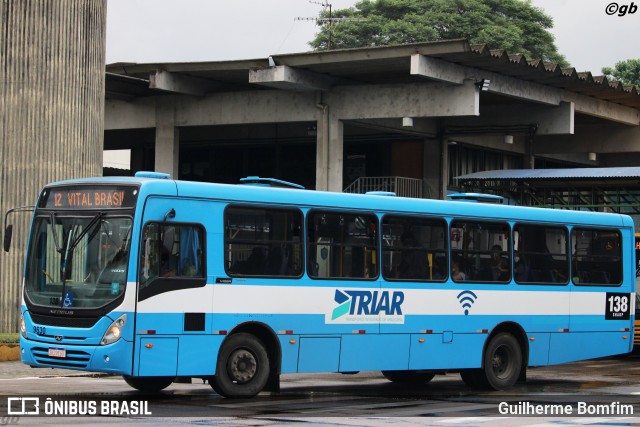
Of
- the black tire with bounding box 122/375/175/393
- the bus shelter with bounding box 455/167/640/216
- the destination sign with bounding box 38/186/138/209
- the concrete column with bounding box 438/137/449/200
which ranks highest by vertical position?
the concrete column with bounding box 438/137/449/200

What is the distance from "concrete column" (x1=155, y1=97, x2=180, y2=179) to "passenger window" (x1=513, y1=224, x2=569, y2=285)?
20.3 m

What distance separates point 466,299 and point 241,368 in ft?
14.6

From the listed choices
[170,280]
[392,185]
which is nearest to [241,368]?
[170,280]

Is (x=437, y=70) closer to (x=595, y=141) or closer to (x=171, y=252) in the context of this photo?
(x=595, y=141)

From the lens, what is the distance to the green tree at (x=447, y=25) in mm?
84500

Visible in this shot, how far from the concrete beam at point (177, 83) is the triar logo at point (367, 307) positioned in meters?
19.4

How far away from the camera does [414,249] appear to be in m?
18.2

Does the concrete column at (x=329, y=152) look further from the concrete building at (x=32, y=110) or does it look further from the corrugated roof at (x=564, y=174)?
the concrete building at (x=32, y=110)

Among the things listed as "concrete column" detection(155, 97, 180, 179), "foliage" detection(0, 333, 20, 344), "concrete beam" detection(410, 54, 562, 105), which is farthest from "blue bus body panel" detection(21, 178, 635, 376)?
"concrete column" detection(155, 97, 180, 179)

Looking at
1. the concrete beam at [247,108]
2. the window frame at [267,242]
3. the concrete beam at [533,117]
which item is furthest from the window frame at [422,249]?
the concrete beam at [533,117]

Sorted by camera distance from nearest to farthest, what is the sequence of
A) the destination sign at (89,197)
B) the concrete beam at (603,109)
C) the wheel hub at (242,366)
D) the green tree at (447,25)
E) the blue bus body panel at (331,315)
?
the blue bus body panel at (331,315), the destination sign at (89,197), the wheel hub at (242,366), the concrete beam at (603,109), the green tree at (447,25)

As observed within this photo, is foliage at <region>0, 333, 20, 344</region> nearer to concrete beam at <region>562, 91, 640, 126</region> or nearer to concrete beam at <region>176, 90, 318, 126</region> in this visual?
concrete beam at <region>176, 90, 318, 126</region>

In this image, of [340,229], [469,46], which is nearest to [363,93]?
[469,46]

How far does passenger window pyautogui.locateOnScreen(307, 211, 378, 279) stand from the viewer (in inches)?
661
